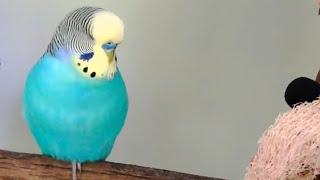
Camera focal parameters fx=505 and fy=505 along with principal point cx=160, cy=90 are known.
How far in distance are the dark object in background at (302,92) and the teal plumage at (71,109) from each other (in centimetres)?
20

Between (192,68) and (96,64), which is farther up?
(192,68)

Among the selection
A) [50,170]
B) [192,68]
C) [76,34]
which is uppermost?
[192,68]

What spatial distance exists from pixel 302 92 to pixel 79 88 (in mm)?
237

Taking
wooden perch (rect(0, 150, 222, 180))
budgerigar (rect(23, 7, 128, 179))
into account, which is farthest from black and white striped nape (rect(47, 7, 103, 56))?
wooden perch (rect(0, 150, 222, 180))

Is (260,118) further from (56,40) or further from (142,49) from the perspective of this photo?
(56,40)

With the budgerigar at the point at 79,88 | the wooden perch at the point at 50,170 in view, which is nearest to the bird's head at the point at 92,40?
the budgerigar at the point at 79,88

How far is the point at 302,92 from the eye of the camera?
1.56 ft

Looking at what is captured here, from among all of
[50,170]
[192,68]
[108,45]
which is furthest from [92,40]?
[192,68]

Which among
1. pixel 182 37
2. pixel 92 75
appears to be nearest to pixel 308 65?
pixel 182 37

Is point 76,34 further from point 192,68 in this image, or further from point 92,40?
point 192,68

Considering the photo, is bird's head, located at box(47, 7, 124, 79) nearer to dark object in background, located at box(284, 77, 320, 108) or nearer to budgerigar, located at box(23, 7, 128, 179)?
budgerigar, located at box(23, 7, 128, 179)

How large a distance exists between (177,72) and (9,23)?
0.88ft

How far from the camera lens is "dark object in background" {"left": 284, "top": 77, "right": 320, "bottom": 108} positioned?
473 millimetres

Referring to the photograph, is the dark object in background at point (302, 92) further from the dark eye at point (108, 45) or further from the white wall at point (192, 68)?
the white wall at point (192, 68)
